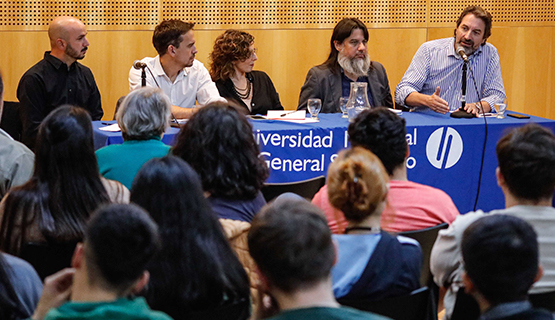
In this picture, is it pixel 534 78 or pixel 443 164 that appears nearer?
pixel 443 164

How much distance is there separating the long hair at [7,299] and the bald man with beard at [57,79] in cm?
329

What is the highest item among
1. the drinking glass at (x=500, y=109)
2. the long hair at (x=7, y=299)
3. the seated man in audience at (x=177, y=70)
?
the seated man in audience at (x=177, y=70)

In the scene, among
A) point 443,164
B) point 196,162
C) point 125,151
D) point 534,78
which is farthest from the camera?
point 534,78

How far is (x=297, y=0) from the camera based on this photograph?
6125 mm

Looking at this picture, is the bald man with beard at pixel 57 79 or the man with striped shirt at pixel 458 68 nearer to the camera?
the bald man with beard at pixel 57 79

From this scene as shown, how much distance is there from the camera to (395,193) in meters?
2.31

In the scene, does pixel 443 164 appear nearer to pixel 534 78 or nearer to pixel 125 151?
pixel 125 151

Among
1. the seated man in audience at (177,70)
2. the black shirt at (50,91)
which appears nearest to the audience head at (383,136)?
the seated man in audience at (177,70)

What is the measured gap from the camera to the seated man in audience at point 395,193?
2.25 m

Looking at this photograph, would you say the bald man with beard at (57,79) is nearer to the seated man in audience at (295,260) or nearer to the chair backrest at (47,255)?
the chair backrest at (47,255)

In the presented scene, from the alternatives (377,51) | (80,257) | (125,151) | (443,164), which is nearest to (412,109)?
(443,164)

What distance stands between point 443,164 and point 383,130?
5.50 ft

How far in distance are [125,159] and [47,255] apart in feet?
2.76

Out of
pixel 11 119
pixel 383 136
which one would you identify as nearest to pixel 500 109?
pixel 383 136
